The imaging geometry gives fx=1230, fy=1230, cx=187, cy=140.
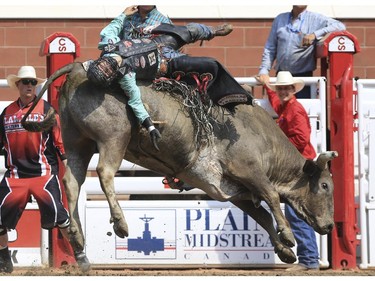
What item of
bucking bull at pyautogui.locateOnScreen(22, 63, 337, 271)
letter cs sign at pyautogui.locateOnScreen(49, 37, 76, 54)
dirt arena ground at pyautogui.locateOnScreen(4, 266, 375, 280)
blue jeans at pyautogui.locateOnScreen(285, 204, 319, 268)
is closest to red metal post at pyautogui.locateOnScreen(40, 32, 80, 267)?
letter cs sign at pyautogui.locateOnScreen(49, 37, 76, 54)

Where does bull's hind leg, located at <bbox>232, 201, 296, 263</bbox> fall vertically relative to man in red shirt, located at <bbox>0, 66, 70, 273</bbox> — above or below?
below

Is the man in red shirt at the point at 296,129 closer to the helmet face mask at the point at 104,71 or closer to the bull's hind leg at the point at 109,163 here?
the bull's hind leg at the point at 109,163

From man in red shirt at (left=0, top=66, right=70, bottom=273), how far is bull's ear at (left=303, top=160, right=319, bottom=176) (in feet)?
6.88

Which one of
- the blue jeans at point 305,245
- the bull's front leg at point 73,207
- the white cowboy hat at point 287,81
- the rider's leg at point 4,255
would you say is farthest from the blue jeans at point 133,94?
the blue jeans at point 305,245

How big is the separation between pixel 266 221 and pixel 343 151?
1.23 meters

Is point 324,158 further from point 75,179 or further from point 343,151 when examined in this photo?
point 75,179

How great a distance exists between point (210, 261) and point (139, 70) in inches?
104

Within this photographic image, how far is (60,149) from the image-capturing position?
35.3 feet

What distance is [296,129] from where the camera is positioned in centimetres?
1085

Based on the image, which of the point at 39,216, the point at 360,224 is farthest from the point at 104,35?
the point at 360,224

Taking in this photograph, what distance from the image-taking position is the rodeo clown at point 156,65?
29.9 ft

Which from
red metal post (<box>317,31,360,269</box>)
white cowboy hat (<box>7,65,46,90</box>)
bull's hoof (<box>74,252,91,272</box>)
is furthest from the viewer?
red metal post (<box>317,31,360,269</box>)

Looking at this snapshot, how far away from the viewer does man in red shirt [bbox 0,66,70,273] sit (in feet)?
34.9

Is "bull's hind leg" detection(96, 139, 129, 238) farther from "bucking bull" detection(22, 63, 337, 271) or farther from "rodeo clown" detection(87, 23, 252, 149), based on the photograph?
"rodeo clown" detection(87, 23, 252, 149)
